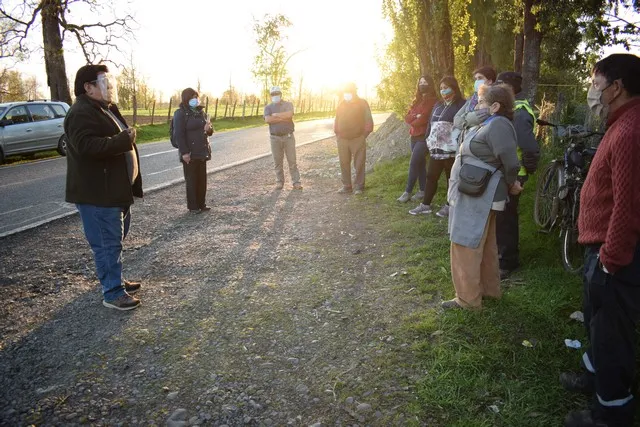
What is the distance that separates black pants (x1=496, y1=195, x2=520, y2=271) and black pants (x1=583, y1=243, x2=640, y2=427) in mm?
2234

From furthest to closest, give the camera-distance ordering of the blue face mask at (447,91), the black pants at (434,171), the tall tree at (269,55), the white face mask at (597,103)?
the tall tree at (269,55) → the black pants at (434,171) → the blue face mask at (447,91) → the white face mask at (597,103)

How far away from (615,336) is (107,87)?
4.13m

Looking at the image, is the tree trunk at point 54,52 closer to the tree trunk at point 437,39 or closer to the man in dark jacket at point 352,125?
the man in dark jacket at point 352,125

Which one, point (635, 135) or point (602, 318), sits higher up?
point (635, 135)

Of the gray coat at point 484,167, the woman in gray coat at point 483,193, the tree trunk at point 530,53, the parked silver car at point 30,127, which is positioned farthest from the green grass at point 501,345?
the parked silver car at point 30,127

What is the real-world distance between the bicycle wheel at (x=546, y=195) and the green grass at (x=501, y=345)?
1.68 feet

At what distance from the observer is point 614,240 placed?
2.21 meters

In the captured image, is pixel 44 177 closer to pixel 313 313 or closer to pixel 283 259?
pixel 283 259

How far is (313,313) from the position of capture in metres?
4.09

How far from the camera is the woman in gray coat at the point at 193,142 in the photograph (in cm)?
729

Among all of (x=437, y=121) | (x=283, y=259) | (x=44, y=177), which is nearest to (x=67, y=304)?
(x=283, y=259)

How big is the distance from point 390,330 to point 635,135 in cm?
222

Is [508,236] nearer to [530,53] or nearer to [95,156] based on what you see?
[95,156]

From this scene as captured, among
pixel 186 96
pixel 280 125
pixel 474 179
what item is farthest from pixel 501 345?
pixel 280 125
